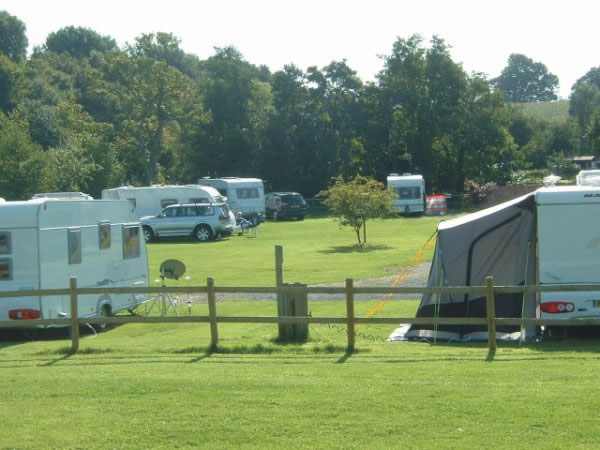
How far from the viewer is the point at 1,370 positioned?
35.5 ft

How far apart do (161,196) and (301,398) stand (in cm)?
3468

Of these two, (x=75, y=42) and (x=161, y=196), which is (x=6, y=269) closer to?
(x=161, y=196)

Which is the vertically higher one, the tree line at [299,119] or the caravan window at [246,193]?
the tree line at [299,119]

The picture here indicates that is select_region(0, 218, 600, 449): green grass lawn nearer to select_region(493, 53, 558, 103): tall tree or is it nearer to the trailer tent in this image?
the trailer tent

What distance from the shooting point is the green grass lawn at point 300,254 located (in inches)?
1005

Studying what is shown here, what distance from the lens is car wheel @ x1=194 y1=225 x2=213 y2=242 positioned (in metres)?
38.9

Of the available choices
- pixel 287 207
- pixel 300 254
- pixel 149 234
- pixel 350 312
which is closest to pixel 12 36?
pixel 287 207

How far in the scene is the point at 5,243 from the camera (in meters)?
15.5

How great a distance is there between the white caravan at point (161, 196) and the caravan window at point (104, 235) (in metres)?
23.9

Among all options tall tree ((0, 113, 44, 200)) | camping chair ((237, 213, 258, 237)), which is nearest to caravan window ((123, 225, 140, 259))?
camping chair ((237, 213, 258, 237))

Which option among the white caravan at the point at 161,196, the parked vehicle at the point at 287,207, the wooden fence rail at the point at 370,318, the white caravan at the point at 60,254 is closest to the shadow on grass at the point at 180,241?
the white caravan at the point at 161,196

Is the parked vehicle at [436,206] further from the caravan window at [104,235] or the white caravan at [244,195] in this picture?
the caravan window at [104,235]

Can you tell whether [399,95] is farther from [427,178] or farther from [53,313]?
[53,313]

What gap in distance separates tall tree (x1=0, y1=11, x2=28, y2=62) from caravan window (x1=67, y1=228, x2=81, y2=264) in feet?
275
